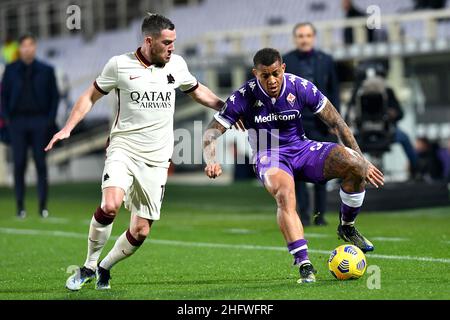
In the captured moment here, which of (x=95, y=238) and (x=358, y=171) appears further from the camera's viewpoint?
(x=358, y=171)

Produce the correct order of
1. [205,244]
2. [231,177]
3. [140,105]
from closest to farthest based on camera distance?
[140,105]
[205,244]
[231,177]

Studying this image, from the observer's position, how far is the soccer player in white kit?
8.09 meters

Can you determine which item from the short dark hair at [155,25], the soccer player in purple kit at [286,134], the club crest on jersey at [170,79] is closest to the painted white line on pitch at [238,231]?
the soccer player in purple kit at [286,134]

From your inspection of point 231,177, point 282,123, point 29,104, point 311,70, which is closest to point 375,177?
point 282,123

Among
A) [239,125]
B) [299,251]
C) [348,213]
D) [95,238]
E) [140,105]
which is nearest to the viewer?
[299,251]

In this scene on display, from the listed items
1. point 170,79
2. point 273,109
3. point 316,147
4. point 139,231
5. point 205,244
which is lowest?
point 205,244

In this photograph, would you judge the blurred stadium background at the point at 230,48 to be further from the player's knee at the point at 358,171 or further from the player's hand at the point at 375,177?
the player's hand at the point at 375,177

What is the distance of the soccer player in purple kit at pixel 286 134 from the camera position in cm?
834

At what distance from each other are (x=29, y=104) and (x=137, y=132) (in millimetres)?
7653

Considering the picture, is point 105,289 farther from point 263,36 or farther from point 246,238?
point 263,36

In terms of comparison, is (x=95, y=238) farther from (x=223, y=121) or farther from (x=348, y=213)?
(x=348, y=213)

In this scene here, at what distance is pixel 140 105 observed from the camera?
820cm

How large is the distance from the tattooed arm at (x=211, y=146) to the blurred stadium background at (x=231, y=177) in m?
0.87

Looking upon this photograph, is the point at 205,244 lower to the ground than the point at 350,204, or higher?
lower
